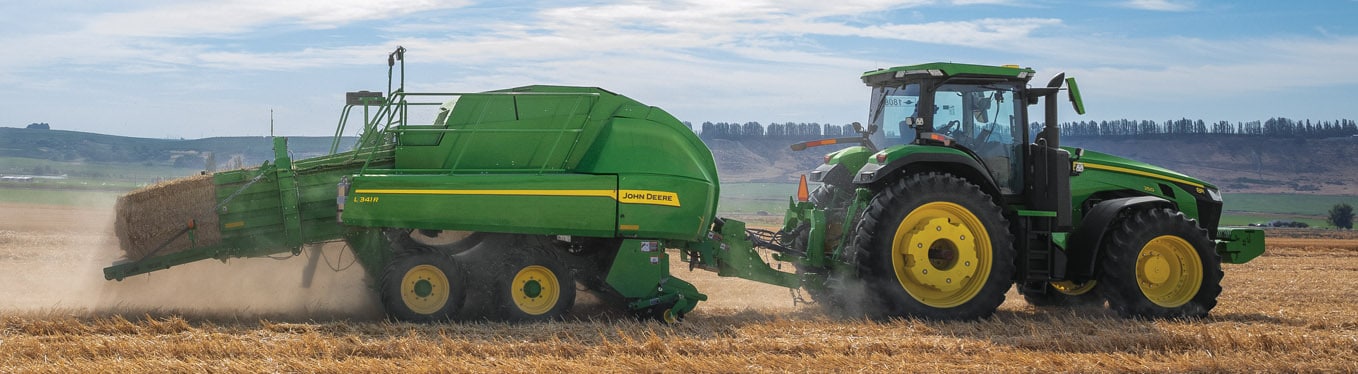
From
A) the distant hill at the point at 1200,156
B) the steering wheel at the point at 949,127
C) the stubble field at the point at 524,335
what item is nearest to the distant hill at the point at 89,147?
the distant hill at the point at 1200,156

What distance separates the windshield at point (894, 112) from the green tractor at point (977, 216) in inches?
0.5

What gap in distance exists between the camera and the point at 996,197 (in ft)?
33.1

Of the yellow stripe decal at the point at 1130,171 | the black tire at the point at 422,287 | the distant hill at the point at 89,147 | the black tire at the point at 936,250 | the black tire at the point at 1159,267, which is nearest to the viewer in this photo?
the black tire at the point at 422,287

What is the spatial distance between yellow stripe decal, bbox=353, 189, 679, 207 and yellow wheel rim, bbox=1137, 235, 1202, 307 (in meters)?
4.35

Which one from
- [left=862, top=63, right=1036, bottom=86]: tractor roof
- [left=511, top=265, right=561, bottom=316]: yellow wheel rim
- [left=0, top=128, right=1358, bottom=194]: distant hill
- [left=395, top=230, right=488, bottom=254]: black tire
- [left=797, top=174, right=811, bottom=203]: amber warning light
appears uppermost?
[left=862, top=63, right=1036, bottom=86]: tractor roof

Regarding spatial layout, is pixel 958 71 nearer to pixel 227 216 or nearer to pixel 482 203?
pixel 482 203

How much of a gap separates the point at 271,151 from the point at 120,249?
144cm

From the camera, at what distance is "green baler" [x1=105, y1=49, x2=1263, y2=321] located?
356 inches

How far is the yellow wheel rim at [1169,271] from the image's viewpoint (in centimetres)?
1020

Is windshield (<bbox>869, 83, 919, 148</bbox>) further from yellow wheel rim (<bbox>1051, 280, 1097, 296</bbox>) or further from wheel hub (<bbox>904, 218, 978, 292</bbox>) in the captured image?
yellow wheel rim (<bbox>1051, 280, 1097, 296</bbox>)

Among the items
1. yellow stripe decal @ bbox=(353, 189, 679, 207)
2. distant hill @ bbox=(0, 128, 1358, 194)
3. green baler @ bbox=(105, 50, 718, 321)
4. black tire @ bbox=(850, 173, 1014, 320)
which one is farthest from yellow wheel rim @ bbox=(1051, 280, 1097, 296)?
distant hill @ bbox=(0, 128, 1358, 194)

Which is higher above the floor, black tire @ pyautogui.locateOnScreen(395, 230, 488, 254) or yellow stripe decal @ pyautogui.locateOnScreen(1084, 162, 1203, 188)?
yellow stripe decal @ pyautogui.locateOnScreen(1084, 162, 1203, 188)

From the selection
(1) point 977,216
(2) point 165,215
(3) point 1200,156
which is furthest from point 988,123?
(3) point 1200,156

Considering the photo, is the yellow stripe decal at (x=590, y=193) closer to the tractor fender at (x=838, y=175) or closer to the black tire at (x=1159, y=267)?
the tractor fender at (x=838, y=175)
